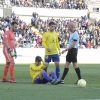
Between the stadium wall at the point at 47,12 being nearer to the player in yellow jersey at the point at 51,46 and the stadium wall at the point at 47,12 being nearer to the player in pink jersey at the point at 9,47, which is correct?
the player in yellow jersey at the point at 51,46

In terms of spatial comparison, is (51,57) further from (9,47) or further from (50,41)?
(9,47)

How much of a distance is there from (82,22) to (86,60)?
13368 millimetres

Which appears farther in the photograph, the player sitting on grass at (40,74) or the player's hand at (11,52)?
the player's hand at (11,52)

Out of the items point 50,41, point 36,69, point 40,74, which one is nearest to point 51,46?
point 50,41

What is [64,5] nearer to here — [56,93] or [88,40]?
[88,40]

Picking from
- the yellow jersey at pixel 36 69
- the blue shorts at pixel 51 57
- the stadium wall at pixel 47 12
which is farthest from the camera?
the stadium wall at pixel 47 12

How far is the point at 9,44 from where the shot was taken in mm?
16000

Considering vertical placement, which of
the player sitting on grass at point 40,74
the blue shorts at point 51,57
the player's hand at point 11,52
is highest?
the player's hand at point 11,52

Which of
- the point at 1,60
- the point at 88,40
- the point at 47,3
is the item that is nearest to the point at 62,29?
the point at 88,40

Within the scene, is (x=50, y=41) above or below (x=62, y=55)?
above

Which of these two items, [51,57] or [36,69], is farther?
[51,57]

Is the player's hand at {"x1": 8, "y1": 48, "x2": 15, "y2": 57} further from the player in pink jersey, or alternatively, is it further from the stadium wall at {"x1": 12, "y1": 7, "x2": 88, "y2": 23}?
the stadium wall at {"x1": 12, "y1": 7, "x2": 88, "y2": 23}

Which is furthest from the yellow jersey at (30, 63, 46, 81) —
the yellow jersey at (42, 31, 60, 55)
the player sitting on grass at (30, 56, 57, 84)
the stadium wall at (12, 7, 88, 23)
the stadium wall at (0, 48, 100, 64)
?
the stadium wall at (12, 7, 88, 23)

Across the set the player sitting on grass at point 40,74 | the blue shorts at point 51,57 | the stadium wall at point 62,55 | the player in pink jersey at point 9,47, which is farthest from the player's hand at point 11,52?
the stadium wall at point 62,55
